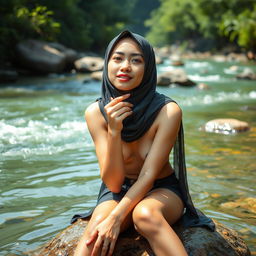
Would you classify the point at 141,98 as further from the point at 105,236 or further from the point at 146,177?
the point at 105,236

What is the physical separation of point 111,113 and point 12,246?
4.60ft

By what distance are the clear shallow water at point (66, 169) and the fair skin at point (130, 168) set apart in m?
0.95

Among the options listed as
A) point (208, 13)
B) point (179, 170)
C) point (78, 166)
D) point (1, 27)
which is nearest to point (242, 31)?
point (1, 27)

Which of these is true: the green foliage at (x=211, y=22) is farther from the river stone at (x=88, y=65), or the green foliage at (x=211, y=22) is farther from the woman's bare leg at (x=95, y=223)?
the woman's bare leg at (x=95, y=223)

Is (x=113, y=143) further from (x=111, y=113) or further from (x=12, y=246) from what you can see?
(x=12, y=246)

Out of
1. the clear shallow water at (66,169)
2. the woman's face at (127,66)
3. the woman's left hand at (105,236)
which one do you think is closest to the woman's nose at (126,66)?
the woman's face at (127,66)

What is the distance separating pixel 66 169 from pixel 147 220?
3.35 m

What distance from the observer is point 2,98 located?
1336 centimetres

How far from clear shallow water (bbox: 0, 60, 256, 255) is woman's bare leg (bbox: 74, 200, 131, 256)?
0.86 metres

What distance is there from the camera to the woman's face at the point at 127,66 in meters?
3.02

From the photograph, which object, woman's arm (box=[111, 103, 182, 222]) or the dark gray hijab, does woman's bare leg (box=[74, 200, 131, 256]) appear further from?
the dark gray hijab

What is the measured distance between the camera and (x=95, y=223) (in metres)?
2.75

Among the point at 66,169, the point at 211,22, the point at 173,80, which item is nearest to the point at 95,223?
the point at 66,169

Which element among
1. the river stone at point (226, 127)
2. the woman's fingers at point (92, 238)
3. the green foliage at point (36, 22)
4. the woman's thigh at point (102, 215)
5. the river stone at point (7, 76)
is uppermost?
the green foliage at point (36, 22)
